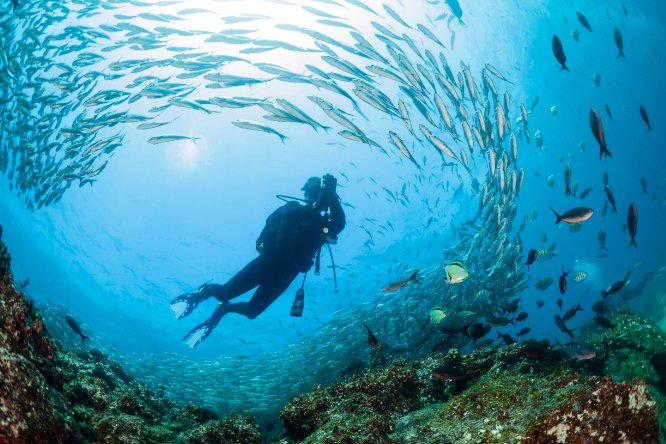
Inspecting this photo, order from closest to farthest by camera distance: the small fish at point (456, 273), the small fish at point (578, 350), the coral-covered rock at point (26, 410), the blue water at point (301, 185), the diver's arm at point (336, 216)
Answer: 1. the coral-covered rock at point (26, 410)
2. the small fish at point (578, 350)
3. the small fish at point (456, 273)
4. the diver's arm at point (336, 216)
5. the blue water at point (301, 185)

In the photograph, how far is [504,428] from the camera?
1.76 meters

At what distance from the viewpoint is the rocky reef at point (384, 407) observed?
57.9 inches

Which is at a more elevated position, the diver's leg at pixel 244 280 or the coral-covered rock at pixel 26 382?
the diver's leg at pixel 244 280

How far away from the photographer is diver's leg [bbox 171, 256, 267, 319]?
738 cm

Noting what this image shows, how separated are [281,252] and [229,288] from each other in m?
1.86

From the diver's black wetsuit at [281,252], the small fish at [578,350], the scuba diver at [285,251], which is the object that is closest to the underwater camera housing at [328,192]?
the scuba diver at [285,251]

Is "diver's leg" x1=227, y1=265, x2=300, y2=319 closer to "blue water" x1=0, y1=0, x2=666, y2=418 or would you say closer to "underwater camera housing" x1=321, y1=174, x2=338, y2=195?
"underwater camera housing" x1=321, y1=174, x2=338, y2=195

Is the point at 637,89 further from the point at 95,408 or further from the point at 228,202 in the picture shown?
the point at 228,202

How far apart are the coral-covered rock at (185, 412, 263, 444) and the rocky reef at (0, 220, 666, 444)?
11 mm

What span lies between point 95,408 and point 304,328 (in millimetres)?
47772

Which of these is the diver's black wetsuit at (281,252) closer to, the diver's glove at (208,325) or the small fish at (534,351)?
the diver's glove at (208,325)

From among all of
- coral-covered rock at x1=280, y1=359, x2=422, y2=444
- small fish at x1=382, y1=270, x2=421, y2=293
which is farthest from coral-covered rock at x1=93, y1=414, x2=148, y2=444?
small fish at x1=382, y1=270, x2=421, y2=293

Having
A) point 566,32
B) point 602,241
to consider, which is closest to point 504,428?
point 602,241

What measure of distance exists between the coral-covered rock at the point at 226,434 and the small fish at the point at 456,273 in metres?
3.41
